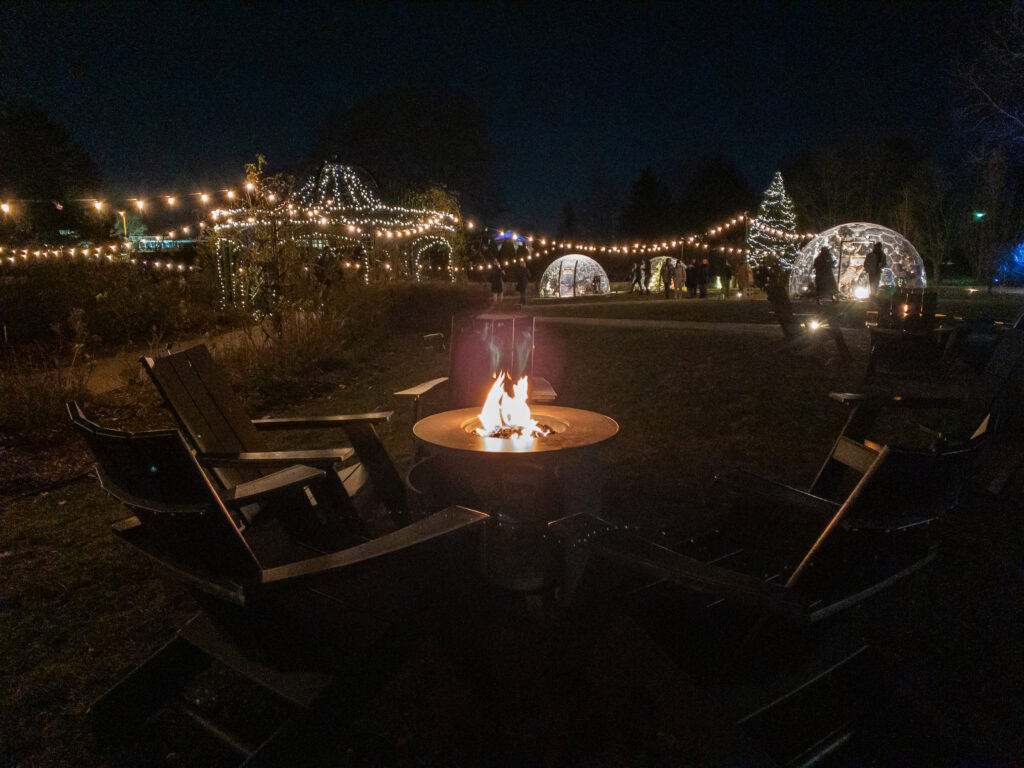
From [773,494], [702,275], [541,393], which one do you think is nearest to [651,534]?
[541,393]

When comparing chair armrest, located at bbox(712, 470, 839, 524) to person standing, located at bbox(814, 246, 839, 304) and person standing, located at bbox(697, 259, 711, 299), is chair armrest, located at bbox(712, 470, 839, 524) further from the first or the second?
person standing, located at bbox(697, 259, 711, 299)

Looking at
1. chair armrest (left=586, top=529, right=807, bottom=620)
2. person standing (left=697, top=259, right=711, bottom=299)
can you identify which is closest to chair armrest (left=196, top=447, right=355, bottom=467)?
chair armrest (left=586, top=529, right=807, bottom=620)

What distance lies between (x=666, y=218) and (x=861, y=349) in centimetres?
4358

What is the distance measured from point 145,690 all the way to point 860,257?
24.3 m

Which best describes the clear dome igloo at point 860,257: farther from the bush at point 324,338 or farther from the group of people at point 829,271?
the bush at point 324,338

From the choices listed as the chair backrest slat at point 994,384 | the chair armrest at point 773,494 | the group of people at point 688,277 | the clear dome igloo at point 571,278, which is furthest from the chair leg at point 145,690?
the clear dome igloo at point 571,278

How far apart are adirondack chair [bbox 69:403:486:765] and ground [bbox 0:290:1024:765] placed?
0.95 ft

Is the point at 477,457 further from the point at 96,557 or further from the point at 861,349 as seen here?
the point at 861,349

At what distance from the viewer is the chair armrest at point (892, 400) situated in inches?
109

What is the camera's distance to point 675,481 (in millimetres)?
4199

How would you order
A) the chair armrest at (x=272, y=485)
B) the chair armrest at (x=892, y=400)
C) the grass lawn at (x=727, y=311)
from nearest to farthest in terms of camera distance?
the chair armrest at (x=272, y=485), the chair armrest at (x=892, y=400), the grass lawn at (x=727, y=311)

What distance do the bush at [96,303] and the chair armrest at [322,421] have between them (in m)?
8.77

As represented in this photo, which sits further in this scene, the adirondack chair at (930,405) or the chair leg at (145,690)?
the adirondack chair at (930,405)

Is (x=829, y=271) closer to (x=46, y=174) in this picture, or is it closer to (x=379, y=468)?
(x=379, y=468)
